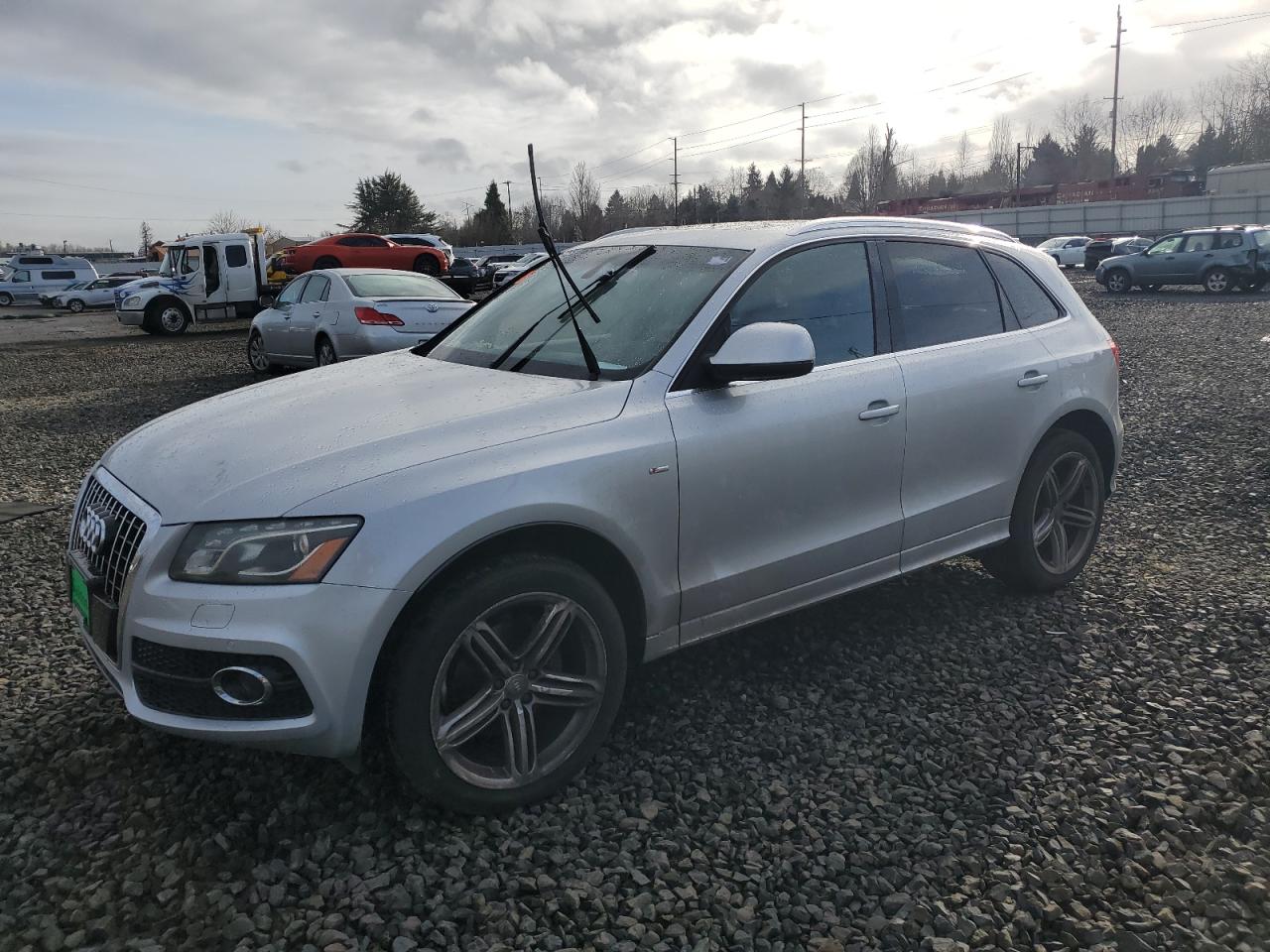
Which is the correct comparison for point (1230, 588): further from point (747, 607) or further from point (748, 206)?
point (748, 206)

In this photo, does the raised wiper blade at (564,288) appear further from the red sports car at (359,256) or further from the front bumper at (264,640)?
the red sports car at (359,256)

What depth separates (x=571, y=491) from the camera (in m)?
2.83

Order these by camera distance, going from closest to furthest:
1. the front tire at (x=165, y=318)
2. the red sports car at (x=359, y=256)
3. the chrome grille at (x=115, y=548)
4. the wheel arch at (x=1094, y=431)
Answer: the chrome grille at (x=115, y=548)
the wheel arch at (x=1094, y=431)
the front tire at (x=165, y=318)
the red sports car at (x=359, y=256)

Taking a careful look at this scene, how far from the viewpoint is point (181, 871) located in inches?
104

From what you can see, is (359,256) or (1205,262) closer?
(1205,262)

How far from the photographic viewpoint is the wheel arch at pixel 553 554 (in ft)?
8.59

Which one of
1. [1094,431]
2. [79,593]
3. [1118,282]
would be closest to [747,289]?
[1094,431]

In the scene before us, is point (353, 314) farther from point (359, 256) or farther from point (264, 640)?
point (359, 256)

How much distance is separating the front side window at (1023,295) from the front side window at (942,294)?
3.2 inches

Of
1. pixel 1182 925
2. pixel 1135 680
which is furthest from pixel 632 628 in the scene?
pixel 1135 680

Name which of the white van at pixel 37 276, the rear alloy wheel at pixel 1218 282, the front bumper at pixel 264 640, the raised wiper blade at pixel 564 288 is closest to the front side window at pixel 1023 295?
the raised wiper blade at pixel 564 288

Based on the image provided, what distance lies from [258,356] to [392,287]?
3.00m

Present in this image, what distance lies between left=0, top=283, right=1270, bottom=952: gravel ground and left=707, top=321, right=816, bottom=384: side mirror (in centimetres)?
125

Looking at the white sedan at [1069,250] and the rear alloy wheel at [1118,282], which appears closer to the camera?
the rear alloy wheel at [1118,282]
